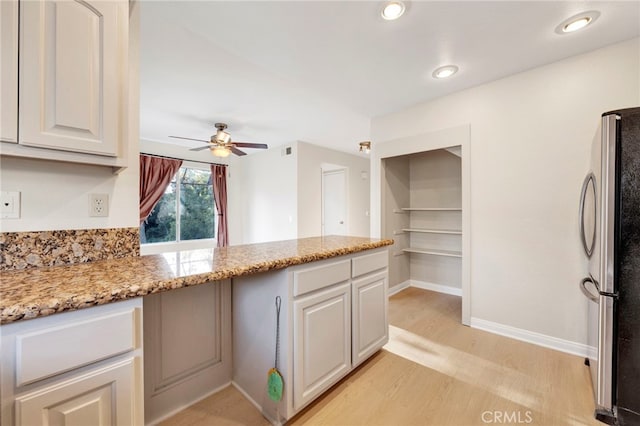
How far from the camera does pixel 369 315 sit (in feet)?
6.51

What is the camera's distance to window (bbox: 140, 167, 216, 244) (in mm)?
5016

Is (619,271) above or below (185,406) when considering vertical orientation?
above

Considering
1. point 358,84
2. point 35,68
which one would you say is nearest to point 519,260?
point 358,84

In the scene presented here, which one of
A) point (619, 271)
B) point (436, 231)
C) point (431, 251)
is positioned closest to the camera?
point (619, 271)

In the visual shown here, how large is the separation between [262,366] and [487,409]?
4.50 ft

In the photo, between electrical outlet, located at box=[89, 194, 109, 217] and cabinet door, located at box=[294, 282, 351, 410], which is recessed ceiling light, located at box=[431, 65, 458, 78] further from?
electrical outlet, located at box=[89, 194, 109, 217]

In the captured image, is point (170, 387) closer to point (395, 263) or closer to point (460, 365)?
point (460, 365)

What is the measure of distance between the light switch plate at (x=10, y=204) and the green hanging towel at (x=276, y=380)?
124cm

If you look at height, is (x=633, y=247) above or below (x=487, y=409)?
above

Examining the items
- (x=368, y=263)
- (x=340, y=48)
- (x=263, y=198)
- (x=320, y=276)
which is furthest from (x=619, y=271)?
(x=263, y=198)

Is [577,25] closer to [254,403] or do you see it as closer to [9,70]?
[9,70]

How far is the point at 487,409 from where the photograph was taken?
61.9 inches

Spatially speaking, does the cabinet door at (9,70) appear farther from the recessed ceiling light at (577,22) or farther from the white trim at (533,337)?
the white trim at (533,337)

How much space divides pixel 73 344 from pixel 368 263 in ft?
5.30
